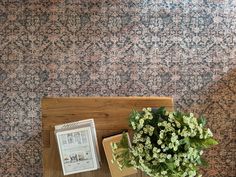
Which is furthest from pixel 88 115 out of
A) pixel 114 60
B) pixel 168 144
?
pixel 114 60

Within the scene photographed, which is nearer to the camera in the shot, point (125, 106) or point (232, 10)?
point (125, 106)

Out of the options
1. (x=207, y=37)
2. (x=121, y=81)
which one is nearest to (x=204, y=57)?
(x=207, y=37)

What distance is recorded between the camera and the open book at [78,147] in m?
1.48

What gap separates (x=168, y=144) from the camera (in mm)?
1249

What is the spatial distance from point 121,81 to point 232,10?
725mm

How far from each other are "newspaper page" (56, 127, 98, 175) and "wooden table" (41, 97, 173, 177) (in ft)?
0.13

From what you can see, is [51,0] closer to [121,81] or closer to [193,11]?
[121,81]

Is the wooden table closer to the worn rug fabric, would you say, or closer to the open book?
the open book

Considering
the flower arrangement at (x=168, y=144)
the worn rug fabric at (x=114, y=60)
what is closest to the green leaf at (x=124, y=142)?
the flower arrangement at (x=168, y=144)

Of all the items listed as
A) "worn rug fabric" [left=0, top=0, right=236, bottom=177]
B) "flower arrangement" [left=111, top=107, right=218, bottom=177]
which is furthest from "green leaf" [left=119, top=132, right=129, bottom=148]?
"worn rug fabric" [left=0, top=0, right=236, bottom=177]

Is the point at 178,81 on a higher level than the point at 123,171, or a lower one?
higher

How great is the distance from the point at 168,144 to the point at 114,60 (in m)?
0.87

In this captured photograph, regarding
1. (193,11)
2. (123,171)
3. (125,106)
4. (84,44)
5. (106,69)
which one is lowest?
(123,171)

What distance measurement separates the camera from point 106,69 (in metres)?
2.03
